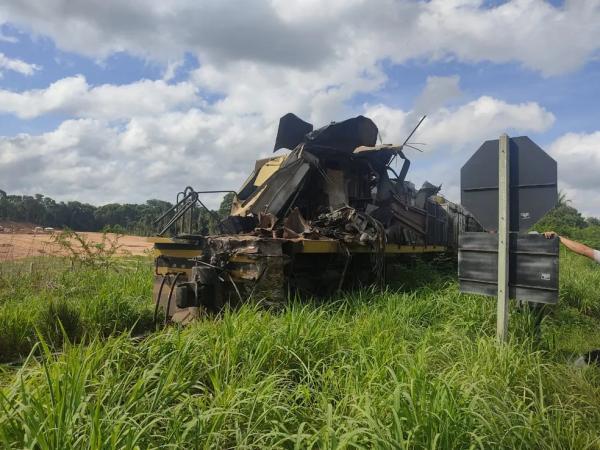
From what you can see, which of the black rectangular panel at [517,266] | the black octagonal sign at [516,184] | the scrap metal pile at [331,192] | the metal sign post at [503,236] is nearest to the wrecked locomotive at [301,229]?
the scrap metal pile at [331,192]

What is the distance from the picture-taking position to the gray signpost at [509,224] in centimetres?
402

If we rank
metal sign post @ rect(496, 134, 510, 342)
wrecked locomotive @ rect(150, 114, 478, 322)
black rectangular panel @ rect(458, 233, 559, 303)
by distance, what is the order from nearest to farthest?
1. black rectangular panel @ rect(458, 233, 559, 303)
2. metal sign post @ rect(496, 134, 510, 342)
3. wrecked locomotive @ rect(150, 114, 478, 322)

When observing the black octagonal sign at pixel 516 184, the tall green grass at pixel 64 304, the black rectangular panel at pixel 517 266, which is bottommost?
the tall green grass at pixel 64 304

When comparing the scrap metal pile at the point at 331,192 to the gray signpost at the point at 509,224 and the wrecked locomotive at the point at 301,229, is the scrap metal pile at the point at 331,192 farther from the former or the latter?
the gray signpost at the point at 509,224

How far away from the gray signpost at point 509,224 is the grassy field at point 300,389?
0.55 metres

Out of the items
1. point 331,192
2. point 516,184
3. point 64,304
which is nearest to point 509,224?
point 516,184

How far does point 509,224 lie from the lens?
423 centimetres

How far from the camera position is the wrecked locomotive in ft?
19.1

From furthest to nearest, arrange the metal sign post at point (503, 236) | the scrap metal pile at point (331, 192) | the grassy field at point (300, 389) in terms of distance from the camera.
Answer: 1. the scrap metal pile at point (331, 192)
2. the metal sign post at point (503, 236)
3. the grassy field at point (300, 389)

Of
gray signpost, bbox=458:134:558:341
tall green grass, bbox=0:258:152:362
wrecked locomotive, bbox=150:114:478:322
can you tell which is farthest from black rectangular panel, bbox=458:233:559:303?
tall green grass, bbox=0:258:152:362

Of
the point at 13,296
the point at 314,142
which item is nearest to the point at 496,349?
the point at 314,142

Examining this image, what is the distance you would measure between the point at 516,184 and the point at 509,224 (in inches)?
14.6

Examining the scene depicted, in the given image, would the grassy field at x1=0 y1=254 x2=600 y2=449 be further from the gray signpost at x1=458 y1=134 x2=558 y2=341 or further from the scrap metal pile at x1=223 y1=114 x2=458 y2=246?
the scrap metal pile at x1=223 y1=114 x2=458 y2=246

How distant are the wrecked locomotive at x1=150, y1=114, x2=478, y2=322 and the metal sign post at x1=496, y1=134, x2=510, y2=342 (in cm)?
257
